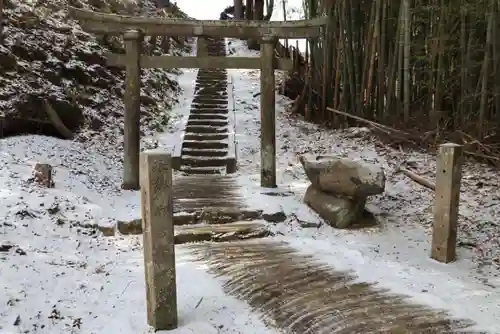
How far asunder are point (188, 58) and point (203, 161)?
1.98m

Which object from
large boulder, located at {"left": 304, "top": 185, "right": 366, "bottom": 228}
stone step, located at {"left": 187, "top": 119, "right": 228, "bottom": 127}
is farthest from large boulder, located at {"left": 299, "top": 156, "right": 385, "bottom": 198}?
stone step, located at {"left": 187, "top": 119, "right": 228, "bottom": 127}

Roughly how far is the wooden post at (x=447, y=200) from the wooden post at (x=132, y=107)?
3.59 m

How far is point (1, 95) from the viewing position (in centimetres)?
608

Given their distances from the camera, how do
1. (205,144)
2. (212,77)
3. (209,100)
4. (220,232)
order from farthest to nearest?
(212,77)
(209,100)
(205,144)
(220,232)

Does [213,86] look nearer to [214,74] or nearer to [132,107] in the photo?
[214,74]

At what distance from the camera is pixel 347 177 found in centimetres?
490

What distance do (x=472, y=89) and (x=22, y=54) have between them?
6.63 m

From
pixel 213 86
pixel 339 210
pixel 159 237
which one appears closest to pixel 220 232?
pixel 339 210

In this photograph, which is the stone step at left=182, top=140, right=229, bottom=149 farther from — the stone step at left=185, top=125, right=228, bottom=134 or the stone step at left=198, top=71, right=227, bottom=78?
the stone step at left=198, top=71, right=227, bottom=78

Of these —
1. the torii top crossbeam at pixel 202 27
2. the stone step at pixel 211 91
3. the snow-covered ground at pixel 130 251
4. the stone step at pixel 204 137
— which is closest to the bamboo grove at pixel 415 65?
the snow-covered ground at pixel 130 251

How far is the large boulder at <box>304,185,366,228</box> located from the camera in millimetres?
4938

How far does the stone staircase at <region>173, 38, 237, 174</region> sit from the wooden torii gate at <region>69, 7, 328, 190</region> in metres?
1.39

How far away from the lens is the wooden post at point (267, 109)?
5.83 metres

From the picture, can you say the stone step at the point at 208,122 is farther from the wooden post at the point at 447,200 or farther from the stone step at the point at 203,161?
the wooden post at the point at 447,200
